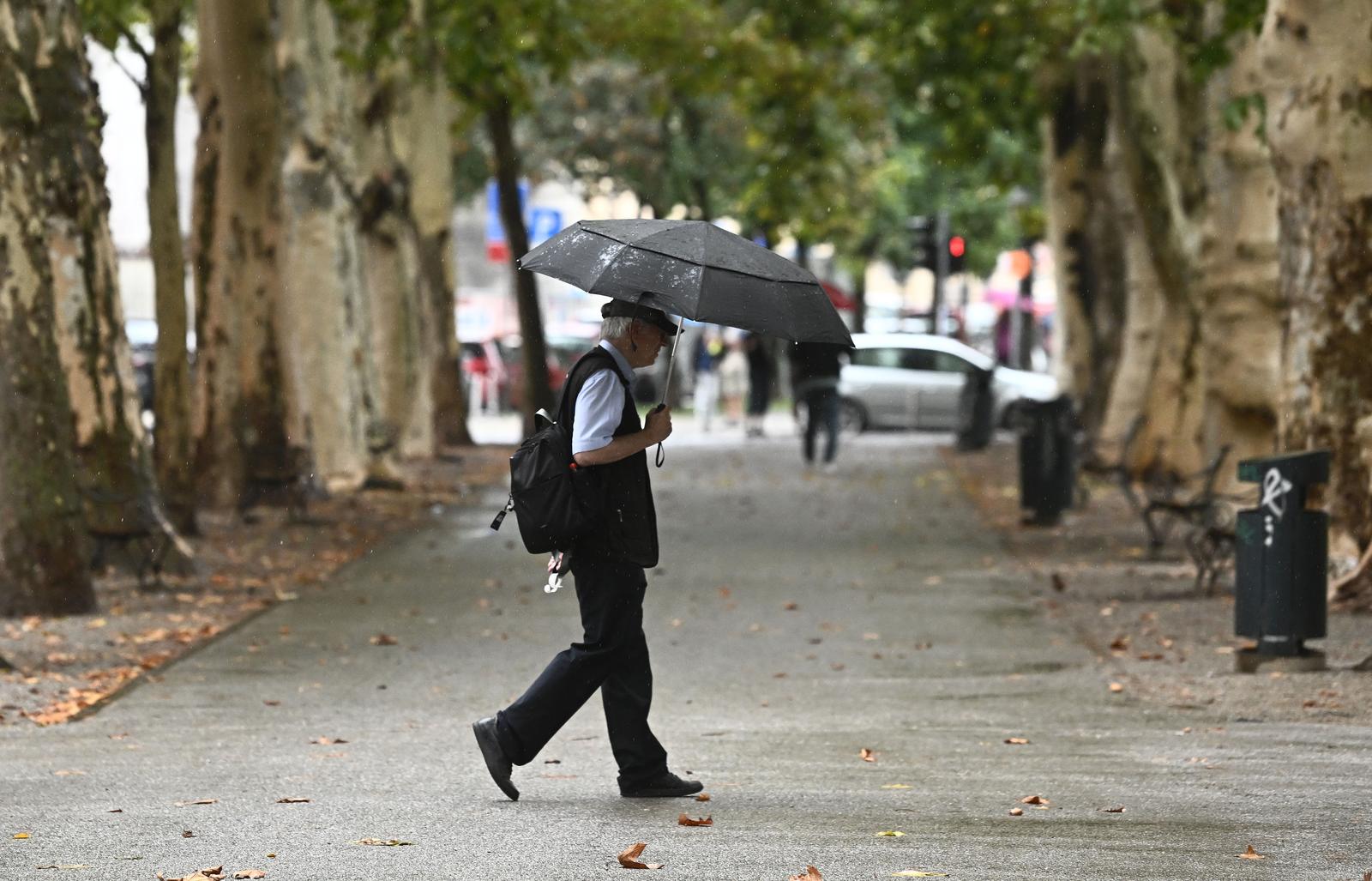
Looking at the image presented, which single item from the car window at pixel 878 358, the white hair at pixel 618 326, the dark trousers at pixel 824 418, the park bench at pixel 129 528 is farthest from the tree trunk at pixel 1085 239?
the white hair at pixel 618 326

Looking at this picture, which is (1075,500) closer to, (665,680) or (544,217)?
(665,680)

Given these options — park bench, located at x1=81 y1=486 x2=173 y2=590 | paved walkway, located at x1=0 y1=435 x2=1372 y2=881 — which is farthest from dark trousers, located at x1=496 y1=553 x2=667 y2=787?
park bench, located at x1=81 y1=486 x2=173 y2=590

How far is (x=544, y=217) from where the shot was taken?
127 ft

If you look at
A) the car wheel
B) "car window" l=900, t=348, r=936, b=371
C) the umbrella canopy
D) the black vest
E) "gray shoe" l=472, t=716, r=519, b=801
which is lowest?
the car wheel

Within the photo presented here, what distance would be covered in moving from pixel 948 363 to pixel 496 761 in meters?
32.1

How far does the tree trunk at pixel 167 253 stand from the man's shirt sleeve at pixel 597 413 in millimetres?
10805

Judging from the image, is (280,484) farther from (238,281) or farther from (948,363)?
(948,363)

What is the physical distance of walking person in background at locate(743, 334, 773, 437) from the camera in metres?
35.2

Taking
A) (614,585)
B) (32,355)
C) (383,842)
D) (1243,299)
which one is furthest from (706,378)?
(383,842)

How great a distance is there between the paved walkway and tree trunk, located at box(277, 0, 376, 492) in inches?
278

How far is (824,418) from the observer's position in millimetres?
28281

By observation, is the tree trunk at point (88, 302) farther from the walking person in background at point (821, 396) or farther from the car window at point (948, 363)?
the car window at point (948, 363)

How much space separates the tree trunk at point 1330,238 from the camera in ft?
43.9

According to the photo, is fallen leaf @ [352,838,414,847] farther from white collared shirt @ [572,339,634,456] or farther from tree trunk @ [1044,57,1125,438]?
tree trunk @ [1044,57,1125,438]
